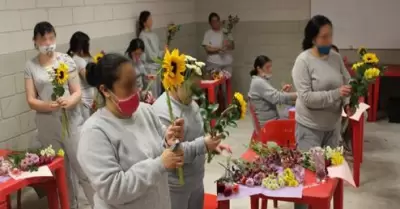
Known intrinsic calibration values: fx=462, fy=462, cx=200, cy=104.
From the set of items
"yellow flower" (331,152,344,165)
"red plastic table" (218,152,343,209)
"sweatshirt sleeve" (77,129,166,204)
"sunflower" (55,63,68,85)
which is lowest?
"red plastic table" (218,152,343,209)

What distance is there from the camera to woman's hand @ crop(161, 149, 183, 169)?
1.85 m

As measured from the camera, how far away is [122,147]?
1892mm

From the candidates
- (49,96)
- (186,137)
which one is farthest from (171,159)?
(49,96)

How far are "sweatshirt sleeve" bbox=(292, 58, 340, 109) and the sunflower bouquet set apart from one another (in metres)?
1.74

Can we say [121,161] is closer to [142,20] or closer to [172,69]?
[172,69]

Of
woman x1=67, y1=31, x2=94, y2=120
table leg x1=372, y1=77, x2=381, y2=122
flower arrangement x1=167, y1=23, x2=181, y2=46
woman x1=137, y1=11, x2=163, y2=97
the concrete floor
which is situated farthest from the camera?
flower arrangement x1=167, y1=23, x2=181, y2=46

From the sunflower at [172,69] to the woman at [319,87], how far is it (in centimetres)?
162

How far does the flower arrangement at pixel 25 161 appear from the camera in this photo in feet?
9.68

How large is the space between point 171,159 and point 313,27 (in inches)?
72.5

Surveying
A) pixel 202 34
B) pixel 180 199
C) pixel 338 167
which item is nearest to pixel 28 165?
pixel 180 199

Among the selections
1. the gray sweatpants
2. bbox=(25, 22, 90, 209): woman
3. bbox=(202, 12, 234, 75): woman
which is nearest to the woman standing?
bbox=(202, 12, 234, 75): woman

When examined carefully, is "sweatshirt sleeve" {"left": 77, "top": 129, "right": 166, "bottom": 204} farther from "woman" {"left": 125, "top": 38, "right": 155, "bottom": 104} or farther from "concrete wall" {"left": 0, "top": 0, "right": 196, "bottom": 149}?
"woman" {"left": 125, "top": 38, "right": 155, "bottom": 104}

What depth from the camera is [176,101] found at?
247cm

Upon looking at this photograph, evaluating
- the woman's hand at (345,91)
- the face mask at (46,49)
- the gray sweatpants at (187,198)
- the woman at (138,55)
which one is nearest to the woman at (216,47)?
the woman at (138,55)
